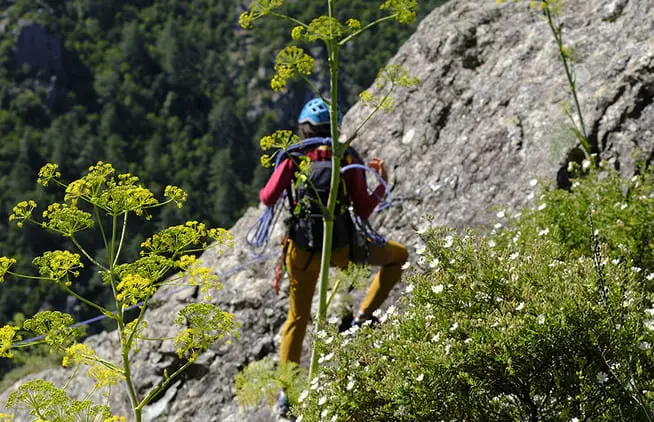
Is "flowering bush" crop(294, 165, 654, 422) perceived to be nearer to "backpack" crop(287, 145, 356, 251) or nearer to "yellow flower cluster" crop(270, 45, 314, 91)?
"yellow flower cluster" crop(270, 45, 314, 91)

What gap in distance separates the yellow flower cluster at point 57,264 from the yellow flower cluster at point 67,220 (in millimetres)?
80

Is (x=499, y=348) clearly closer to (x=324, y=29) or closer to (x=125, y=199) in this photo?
(x=125, y=199)

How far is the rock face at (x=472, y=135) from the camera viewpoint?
18.4ft

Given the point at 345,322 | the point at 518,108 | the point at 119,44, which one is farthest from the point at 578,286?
the point at 119,44

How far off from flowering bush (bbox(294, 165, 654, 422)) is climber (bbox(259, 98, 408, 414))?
152cm

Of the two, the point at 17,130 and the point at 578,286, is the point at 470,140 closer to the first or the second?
the point at 578,286

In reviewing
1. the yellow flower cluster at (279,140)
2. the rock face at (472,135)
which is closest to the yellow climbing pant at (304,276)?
the rock face at (472,135)

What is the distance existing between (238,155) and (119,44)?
27643 millimetres

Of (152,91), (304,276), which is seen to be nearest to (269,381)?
(304,276)

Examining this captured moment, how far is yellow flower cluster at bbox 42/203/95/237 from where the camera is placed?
2.59m

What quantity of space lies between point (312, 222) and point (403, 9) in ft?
5.48

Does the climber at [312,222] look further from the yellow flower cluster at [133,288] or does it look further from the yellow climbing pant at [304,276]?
the yellow flower cluster at [133,288]

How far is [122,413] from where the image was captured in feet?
20.9

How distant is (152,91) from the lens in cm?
10325
